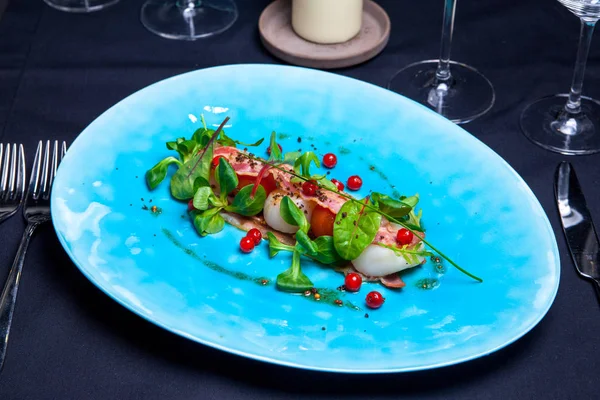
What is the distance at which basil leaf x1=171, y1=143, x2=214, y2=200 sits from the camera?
45.0 inches

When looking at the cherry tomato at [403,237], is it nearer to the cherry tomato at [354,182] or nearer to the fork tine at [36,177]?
the cherry tomato at [354,182]

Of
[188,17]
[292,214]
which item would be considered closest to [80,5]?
[188,17]

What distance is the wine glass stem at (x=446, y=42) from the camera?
1386 millimetres

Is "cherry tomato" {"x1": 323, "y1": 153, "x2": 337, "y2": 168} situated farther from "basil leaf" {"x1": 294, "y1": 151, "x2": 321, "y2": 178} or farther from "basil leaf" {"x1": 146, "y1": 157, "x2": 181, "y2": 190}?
"basil leaf" {"x1": 146, "y1": 157, "x2": 181, "y2": 190}

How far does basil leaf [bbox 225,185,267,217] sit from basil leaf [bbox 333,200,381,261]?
139 mm

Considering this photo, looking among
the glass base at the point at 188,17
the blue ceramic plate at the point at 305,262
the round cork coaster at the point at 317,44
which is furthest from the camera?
the glass base at the point at 188,17

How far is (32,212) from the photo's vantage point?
3.87 feet

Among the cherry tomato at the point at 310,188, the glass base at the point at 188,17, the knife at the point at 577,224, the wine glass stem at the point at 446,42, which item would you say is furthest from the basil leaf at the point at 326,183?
the glass base at the point at 188,17

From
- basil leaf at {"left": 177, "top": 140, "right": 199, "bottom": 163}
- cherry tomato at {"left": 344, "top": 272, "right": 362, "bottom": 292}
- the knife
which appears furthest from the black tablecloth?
basil leaf at {"left": 177, "top": 140, "right": 199, "bottom": 163}

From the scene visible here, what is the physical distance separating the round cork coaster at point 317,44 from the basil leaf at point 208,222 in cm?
48

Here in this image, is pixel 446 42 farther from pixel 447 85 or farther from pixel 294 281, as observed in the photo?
pixel 294 281

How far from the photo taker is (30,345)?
103cm

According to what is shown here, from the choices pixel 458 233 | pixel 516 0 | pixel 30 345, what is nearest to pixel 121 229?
pixel 30 345

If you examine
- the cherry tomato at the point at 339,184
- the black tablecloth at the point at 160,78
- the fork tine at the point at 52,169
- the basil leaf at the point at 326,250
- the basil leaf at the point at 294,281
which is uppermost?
the basil leaf at the point at 326,250
